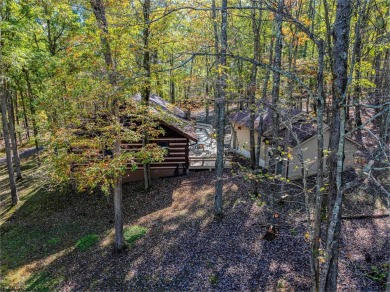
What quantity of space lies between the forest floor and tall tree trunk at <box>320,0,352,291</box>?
5.10 feet

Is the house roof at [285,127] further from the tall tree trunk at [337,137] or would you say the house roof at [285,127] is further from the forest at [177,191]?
the tall tree trunk at [337,137]

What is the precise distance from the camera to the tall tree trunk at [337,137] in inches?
182

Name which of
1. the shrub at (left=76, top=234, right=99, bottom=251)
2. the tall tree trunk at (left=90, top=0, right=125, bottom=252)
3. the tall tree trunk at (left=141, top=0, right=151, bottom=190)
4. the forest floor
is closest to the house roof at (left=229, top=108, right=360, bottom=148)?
the forest floor

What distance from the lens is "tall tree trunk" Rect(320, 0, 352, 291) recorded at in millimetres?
4617

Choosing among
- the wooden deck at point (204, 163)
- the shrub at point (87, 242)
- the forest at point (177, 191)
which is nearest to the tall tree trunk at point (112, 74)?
the forest at point (177, 191)

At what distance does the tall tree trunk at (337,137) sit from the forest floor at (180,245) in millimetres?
1554

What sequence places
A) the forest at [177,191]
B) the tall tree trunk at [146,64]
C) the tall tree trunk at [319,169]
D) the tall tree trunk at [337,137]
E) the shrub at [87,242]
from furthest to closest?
the shrub at [87,242]
the tall tree trunk at [146,64]
the forest at [177,191]
the tall tree trunk at [319,169]
the tall tree trunk at [337,137]

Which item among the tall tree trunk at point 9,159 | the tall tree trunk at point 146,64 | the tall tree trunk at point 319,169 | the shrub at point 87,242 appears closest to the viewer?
the tall tree trunk at point 319,169

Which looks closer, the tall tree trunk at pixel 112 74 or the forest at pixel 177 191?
the forest at pixel 177 191

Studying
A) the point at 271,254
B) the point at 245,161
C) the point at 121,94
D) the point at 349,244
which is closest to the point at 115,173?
the point at 121,94

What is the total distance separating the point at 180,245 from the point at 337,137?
756 cm

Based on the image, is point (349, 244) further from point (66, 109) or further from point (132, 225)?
point (66, 109)

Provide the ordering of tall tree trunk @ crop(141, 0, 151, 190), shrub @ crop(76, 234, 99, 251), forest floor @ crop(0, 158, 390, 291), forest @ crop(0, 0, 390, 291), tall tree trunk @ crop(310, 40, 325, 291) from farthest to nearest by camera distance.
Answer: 1. shrub @ crop(76, 234, 99, 251)
2. tall tree trunk @ crop(141, 0, 151, 190)
3. forest floor @ crop(0, 158, 390, 291)
4. forest @ crop(0, 0, 390, 291)
5. tall tree trunk @ crop(310, 40, 325, 291)

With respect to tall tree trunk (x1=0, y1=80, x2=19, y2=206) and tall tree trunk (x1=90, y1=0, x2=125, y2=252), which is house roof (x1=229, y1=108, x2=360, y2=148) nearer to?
tall tree trunk (x1=90, y1=0, x2=125, y2=252)
